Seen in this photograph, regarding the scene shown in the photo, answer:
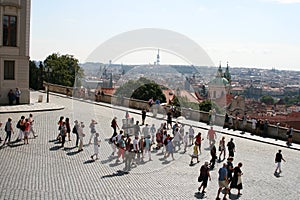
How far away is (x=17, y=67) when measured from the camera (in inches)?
1257

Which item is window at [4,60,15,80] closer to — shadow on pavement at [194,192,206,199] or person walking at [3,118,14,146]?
person walking at [3,118,14,146]

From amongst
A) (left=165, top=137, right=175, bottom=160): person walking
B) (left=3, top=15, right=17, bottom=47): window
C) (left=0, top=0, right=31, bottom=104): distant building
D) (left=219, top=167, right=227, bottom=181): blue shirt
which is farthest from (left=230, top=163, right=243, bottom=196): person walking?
(left=3, top=15, right=17, bottom=47): window

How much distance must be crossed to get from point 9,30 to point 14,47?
1246 millimetres

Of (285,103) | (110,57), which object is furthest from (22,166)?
(285,103)

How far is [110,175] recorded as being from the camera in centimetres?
1453

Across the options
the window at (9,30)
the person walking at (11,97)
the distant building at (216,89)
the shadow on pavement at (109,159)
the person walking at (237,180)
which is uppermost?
the window at (9,30)

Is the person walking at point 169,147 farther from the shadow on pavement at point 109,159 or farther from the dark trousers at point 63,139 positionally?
the dark trousers at point 63,139

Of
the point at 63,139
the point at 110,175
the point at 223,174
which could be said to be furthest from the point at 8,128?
the point at 223,174

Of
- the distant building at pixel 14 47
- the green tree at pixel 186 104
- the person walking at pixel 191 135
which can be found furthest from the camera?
the distant building at pixel 14 47

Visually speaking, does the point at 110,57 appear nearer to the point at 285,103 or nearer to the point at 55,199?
the point at 55,199

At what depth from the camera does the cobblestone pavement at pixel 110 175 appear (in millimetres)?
12584

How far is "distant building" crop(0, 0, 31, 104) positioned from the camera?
31109 millimetres

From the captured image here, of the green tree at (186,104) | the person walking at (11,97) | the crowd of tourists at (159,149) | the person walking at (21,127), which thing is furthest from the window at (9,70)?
the person walking at (21,127)

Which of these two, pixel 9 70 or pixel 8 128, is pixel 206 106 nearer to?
pixel 9 70
